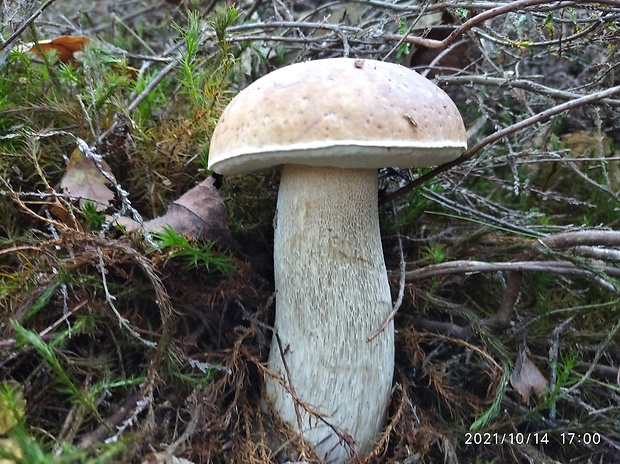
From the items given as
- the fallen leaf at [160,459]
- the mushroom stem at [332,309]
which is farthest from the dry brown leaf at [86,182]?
the fallen leaf at [160,459]

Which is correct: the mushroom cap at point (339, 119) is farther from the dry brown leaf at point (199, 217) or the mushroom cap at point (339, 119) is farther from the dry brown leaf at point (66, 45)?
the dry brown leaf at point (66, 45)

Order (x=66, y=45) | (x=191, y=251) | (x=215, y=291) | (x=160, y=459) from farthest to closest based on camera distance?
(x=66, y=45) → (x=215, y=291) → (x=191, y=251) → (x=160, y=459)

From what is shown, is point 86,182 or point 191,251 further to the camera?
point 86,182

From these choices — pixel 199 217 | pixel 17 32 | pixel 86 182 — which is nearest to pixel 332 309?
pixel 199 217

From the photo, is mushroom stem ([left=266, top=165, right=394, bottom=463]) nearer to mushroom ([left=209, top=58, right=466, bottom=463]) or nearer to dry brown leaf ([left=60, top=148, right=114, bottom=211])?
mushroom ([left=209, top=58, right=466, bottom=463])

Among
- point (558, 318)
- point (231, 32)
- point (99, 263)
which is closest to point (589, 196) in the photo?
point (558, 318)
